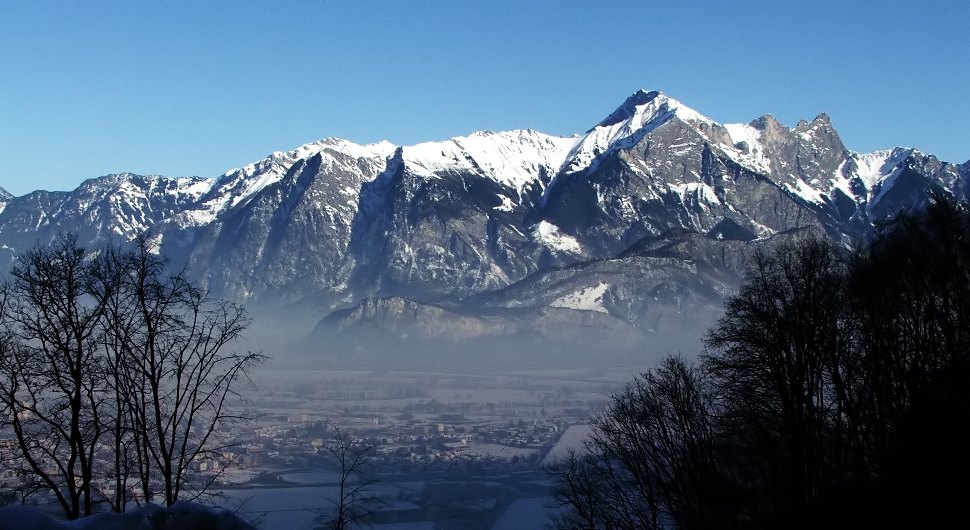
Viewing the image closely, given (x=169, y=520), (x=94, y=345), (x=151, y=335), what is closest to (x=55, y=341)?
(x=94, y=345)

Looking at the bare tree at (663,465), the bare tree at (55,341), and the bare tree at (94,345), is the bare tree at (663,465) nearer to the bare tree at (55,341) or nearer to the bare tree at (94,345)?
the bare tree at (94,345)

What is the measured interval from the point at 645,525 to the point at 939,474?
37.2 ft

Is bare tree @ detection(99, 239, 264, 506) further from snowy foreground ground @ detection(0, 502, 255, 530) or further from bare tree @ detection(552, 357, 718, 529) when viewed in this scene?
bare tree @ detection(552, 357, 718, 529)

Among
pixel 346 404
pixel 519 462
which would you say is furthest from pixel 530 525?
pixel 346 404

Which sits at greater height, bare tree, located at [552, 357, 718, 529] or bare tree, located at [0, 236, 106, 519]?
bare tree, located at [0, 236, 106, 519]

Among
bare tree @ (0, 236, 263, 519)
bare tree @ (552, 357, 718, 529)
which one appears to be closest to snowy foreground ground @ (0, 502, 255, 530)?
bare tree @ (0, 236, 263, 519)

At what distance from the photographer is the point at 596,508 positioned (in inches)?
1202

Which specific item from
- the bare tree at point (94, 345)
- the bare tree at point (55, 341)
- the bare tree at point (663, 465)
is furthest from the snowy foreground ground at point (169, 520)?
the bare tree at point (663, 465)

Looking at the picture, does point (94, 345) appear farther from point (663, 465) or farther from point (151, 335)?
point (663, 465)

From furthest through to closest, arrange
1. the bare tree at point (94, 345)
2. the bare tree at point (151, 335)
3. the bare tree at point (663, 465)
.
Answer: the bare tree at point (663, 465) → the bare tree at point (151, 335) → the bare tree at point (94, 345)

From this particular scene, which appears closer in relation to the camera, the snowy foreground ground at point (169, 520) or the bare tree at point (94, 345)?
the snowy foreground ground at point (169, 520)

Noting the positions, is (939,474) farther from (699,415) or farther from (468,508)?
(468,508)

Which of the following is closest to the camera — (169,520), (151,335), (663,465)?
(169,520)

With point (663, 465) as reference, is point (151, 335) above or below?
above
